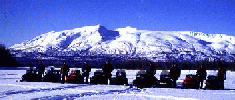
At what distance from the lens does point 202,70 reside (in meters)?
19.8

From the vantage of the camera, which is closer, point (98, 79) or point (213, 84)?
point (213, 84)

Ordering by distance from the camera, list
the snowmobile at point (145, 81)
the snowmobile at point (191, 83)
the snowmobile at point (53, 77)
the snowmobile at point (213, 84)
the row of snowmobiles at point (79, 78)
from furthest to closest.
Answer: the snowmobile at point (53, 77) < the row of snowmobiles at point (79, 78) < the snowmobile at point (145, 81) < the snowmobile at point (191, 83) < the snowmobile at point (213, 84)

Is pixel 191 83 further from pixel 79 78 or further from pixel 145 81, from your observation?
pixel 79 78

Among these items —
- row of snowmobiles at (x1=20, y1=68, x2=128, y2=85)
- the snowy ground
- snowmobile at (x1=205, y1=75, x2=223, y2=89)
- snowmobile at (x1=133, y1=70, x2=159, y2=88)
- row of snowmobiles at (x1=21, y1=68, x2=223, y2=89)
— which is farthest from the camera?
row of snowmobiles at (x1=20, y1=68, x2=128, y2=85)

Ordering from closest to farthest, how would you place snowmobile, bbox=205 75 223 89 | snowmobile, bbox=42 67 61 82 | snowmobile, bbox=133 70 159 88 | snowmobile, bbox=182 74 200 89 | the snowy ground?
the snowy ground, snowmobile, bbox=205 75 223 89, snowmobile, bbox=182 74 200 89, snowmobile, bbox=133 70 159 88, snowmobile, bbox=42 67 61 82

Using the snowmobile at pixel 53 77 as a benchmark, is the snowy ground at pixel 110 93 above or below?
below

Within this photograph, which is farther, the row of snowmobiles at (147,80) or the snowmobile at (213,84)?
the row of snowmobiles at (147,80)

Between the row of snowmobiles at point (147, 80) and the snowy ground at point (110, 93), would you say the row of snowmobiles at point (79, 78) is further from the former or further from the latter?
the snowy ground at point (110, 93)

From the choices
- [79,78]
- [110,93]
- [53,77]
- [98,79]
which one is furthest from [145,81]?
[53,77]

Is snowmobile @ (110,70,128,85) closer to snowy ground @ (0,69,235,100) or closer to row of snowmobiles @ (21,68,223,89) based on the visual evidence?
row of snowmobiles @ (21,68,223,89)

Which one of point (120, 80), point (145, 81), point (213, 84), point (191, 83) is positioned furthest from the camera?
point (120, 80)

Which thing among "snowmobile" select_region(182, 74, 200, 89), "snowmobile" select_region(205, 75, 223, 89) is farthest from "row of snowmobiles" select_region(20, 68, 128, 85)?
"snowmobile" select_region(205, 75, 223, 89)

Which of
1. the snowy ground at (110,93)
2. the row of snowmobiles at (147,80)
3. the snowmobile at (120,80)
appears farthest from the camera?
the snowmobile at (120,80)

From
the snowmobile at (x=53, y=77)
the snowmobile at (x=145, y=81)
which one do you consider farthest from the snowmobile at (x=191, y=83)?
the snowmobile at (x=53, y=77)
